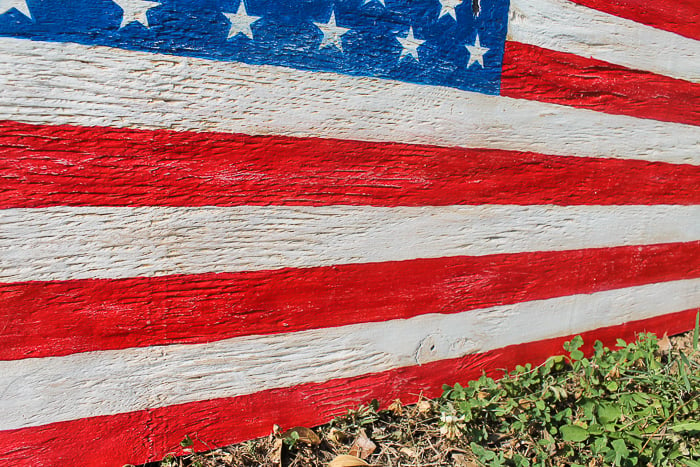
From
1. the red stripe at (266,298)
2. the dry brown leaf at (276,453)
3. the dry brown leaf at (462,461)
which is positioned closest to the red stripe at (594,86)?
the red stripe at (266,298)

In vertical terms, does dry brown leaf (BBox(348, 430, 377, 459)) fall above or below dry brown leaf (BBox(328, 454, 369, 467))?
below

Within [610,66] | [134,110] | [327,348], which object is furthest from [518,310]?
[134,110]

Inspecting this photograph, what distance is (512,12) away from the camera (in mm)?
1913

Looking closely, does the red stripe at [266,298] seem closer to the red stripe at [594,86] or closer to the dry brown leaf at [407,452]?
the dry brown leaf at [407,452]

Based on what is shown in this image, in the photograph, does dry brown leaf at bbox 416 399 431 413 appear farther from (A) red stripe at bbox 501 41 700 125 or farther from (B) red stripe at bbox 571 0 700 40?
(B) red stripe at bbox 571 0 700 40

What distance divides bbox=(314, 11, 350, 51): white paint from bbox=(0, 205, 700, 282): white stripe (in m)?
0.53

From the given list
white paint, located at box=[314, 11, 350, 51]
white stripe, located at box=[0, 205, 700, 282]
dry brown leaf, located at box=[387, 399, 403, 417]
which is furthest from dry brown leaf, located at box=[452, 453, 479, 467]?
white paint, located at box=[314, 11, 350, 51]

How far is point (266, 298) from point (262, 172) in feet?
1.36

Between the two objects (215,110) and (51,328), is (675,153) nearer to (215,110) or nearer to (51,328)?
(215,110)

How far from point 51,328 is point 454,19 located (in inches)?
63.2

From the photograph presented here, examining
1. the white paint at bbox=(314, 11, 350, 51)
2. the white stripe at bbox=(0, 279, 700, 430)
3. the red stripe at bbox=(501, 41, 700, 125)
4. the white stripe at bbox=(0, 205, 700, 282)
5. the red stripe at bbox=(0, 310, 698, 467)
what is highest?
the white paint at bbox=(314, 11, 350, 51)

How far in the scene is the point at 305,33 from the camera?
1.61m

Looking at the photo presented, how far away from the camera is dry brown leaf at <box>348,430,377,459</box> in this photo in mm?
1798

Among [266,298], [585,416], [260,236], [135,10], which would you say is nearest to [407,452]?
[585,416]
